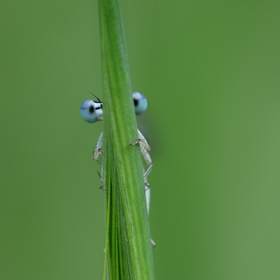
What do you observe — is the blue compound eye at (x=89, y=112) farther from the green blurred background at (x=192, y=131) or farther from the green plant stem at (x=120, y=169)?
the green plant stem at (x=120, y=169)

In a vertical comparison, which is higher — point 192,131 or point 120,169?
point 192,131

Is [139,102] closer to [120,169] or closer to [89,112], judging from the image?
[89,112]

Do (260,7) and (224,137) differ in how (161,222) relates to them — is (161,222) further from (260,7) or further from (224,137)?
(260,7)

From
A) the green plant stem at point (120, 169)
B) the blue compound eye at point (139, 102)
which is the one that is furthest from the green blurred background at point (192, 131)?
the green plant stem at point (120, 169)

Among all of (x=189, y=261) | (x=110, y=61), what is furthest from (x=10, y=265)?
(x=110, y=61)

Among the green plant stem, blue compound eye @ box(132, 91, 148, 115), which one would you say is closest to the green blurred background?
blue compound eye @ box(132, 91, 148, 115)

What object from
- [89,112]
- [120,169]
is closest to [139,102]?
[89,112]
